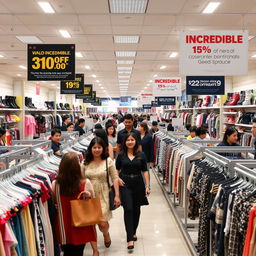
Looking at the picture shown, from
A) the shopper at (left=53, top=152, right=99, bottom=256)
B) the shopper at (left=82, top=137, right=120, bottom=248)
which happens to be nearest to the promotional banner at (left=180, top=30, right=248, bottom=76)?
the shopper at (left=82, top=137, right=120, bottom=248)

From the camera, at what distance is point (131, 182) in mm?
4887

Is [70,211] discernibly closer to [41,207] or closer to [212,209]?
[41,207]

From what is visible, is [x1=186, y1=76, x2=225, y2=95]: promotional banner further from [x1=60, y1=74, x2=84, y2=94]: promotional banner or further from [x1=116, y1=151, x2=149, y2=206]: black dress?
[x1=60, y1=74, x2=84, y2=94]: promotional banner

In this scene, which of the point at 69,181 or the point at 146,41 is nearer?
the point at 69,181

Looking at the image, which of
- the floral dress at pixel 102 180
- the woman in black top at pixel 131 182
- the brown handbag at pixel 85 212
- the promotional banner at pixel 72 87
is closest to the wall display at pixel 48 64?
the woman in black top at pixel 131 182

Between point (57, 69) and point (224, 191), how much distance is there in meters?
5.69

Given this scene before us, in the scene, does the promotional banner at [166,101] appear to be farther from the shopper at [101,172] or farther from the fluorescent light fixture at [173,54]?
the shopper at [101,172]

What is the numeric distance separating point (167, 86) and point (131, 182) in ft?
34.0

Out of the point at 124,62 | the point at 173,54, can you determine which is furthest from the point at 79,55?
the point at 173,54

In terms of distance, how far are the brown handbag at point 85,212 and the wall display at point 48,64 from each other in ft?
15.6

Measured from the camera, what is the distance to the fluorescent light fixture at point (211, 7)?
22.9 ft

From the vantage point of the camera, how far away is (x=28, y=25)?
8484 millimetres

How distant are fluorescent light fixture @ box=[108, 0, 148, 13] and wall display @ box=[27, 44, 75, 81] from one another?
1394 mm

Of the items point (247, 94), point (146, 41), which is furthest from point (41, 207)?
point (247, 94)
